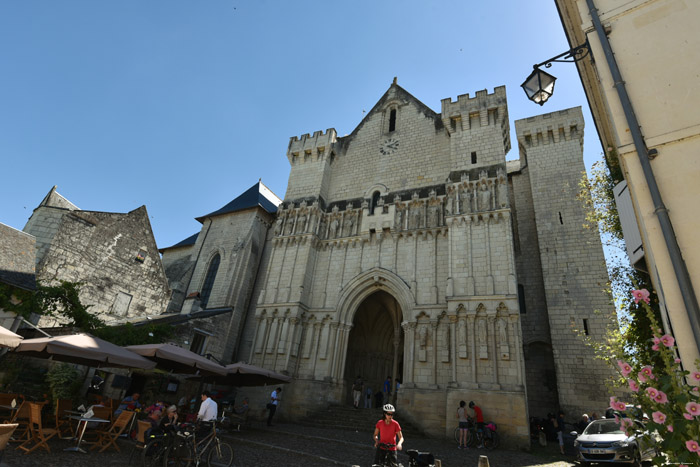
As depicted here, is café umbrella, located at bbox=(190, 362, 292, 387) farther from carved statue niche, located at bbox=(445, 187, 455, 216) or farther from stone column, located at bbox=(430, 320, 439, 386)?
carved statue niche, located at bbox=(445, 187, 455, 216)

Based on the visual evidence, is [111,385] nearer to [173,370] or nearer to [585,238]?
[173,370]

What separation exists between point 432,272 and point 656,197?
10834mm

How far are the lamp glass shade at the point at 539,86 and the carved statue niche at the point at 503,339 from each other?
8556mm

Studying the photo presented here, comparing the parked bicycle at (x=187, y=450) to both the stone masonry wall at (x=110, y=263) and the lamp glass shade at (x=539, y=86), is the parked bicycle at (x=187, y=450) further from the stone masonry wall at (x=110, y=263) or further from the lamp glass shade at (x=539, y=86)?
the stone masonry wall at (x=110, y=263)

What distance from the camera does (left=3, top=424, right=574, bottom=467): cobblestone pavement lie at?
241 inches

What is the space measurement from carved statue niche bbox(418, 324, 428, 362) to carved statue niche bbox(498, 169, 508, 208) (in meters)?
5.55

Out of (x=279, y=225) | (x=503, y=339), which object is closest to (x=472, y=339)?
(x=503, y=339)

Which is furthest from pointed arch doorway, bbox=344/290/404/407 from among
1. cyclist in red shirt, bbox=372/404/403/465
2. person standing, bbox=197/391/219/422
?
cyclist in red shirt, bbox=372/404/403/465

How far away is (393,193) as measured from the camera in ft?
57.1

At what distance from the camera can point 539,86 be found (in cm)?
553

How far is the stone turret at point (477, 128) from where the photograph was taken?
15.7 meters

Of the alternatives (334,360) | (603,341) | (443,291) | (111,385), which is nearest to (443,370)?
(443,291)

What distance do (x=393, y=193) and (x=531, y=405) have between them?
10.8 m

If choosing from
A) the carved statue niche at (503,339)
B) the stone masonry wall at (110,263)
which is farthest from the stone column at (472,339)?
the stone masonry wall at (110,263)
